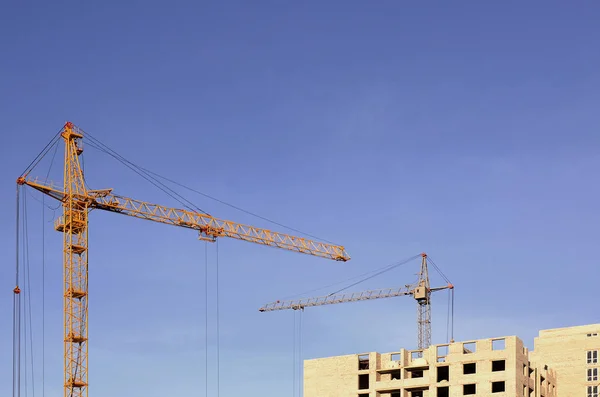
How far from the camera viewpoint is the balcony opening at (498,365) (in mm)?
160500

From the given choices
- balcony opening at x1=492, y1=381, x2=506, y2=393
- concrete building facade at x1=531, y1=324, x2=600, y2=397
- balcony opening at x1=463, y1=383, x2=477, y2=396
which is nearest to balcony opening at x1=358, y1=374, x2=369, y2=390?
balcony opening at x1=463, y1=383, x2=477, y2=396

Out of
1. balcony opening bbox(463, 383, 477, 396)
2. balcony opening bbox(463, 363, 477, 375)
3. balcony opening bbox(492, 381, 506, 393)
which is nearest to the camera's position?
balcony opening bbox(492, 381, 506, 393)

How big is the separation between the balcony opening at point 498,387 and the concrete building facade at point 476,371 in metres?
0.05

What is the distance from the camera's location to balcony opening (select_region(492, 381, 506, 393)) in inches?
6294

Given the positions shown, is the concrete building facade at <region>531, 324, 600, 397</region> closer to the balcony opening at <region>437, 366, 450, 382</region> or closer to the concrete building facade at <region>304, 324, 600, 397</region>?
the concrete building facade at <region>304, 324, 600, 397</region>

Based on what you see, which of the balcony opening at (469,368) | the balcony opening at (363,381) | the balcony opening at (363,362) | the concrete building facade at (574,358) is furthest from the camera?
the concrete building facade at (574,358)

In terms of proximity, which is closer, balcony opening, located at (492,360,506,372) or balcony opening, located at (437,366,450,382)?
balcony opening, located at (492,360,506,372)

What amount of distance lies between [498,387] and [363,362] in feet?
70.8

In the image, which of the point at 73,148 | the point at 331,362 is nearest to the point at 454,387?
the point at 331,362

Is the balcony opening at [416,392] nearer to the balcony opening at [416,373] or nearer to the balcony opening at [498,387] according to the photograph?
the balcony opening at [416,373]

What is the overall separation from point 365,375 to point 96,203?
168 ft

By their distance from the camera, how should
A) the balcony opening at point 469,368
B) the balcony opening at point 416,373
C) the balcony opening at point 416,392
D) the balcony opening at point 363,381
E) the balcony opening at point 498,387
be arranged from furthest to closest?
1. the balcony opening at point 363,381
2. the balcony opening at point 416,373
3. the balcony opening at point 416,392
4. the balcony opening at point 469,368
5. the balcony opening at point 498,387

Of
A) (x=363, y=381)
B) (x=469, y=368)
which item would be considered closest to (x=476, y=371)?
(x=469, y=368)

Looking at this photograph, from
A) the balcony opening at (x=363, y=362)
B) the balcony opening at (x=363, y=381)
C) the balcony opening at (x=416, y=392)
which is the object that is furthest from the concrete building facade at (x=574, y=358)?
the balcony opening at (x=363, y=381)
